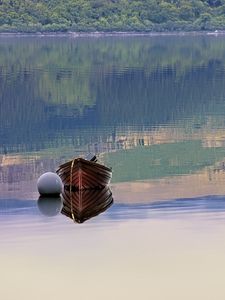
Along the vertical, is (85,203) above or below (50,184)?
Result: below

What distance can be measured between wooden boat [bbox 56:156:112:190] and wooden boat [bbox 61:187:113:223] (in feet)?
0.39

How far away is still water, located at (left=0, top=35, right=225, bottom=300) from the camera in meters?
13.0

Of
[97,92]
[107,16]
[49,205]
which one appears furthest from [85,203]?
[107,16]

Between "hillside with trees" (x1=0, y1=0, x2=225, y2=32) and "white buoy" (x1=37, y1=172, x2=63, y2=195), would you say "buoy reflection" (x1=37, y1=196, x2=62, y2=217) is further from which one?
"hillside with trees" (x1=0, y1=0, x2=225, y2=32)

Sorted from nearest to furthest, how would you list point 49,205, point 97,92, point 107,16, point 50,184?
point 49,205 < point 50,184 < point 97,92 < point 107,16

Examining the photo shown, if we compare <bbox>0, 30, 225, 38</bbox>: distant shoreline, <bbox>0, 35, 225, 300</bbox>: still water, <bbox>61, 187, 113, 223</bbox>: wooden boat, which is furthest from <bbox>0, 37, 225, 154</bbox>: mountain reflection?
<bbox>0, 30, 225, 38</bbox>: distant shoreline

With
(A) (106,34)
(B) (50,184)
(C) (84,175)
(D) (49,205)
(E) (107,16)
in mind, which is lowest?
(D) (49,205)

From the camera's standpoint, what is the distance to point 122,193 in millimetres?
18859

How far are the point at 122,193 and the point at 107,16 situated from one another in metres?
95.7

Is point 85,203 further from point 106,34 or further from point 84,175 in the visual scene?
point 106,34

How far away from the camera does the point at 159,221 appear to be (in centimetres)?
1614

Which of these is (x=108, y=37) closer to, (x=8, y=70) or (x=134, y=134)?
(x=8, y=70)

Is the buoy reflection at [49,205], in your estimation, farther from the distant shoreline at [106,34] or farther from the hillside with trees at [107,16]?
the distant shoreline at [106,34]

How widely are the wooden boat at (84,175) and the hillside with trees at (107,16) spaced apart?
92.9 metres
